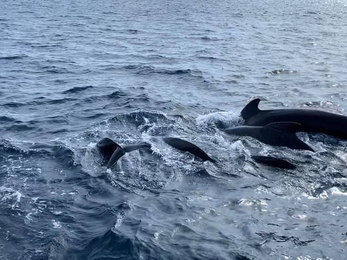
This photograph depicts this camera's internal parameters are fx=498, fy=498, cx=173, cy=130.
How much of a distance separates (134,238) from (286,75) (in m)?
16.5

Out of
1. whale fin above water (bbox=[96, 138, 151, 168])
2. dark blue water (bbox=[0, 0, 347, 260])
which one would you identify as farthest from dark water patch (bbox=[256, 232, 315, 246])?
whale fin above water (bbox=[96, 138, 151, 168])

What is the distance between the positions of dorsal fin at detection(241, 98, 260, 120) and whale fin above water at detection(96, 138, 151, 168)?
3.57 meters

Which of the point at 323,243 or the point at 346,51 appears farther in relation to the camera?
the point at 346,51

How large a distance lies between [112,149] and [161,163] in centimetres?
132

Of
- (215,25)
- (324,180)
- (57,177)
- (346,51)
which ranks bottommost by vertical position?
(215,25)

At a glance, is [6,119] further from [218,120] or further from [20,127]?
[218,120]

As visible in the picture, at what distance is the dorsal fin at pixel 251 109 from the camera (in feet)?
49.2

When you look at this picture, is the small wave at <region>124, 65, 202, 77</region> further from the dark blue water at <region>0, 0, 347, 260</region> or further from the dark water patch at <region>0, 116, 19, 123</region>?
the dark water patch at <region>0, 116, 19, 123</region>

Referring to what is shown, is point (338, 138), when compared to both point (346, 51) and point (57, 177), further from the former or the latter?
point (346, 51)

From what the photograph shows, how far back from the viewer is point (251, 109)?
15133mm

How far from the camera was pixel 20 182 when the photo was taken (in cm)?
1116

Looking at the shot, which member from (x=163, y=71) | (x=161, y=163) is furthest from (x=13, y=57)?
(x=161, y=163)

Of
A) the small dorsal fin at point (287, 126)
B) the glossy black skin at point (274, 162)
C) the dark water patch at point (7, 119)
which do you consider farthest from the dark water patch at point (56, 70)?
the glossy black skin at point (274, 162)

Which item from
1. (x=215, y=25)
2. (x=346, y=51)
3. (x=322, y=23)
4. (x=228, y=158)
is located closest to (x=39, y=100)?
(x=228, y=158)
